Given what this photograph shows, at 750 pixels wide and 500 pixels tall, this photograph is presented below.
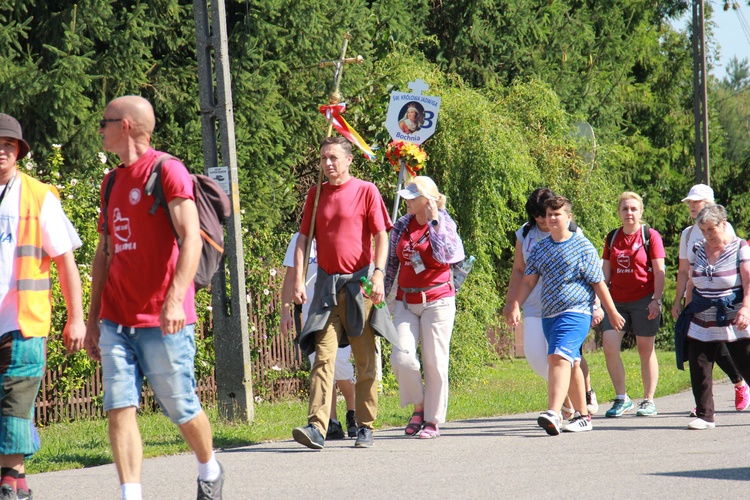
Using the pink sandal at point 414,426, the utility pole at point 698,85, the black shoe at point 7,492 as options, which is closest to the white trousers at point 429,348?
the pink sandal at point 414,426

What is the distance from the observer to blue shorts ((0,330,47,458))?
5598mm

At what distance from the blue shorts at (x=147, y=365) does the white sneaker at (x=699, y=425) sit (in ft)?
16.6

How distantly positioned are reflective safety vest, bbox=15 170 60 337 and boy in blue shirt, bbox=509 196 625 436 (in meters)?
4.23

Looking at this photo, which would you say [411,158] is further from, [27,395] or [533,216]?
[27,395]

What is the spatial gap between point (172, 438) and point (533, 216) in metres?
3.54

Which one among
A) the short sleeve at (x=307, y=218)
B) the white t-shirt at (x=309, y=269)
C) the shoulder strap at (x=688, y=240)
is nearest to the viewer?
the short sleeve at (x=307, y=218)

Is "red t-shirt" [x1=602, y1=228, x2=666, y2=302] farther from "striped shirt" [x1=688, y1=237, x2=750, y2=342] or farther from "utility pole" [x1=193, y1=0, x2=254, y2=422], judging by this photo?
"utility pole" [x1=193, y1=0, x2=254, y2=422]

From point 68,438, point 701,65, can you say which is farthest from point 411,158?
point 701,65

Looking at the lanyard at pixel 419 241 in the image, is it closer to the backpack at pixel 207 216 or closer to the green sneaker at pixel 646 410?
the green sneaker at pixel 646 410

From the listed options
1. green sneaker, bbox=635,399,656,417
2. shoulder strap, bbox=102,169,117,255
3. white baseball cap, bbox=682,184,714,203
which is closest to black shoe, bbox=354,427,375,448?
shoulder strap, bbox=102,169,117,255

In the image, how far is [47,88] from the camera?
11.4m

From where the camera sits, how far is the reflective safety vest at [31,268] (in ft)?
18.4

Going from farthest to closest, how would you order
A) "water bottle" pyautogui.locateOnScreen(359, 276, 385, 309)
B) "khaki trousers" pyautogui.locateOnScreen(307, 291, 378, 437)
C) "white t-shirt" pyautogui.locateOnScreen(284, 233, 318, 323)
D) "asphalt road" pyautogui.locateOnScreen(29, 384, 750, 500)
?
"white t-shirt" pyautogui.locateOnScreen(284, 233, 318, 323) → "water bottle" pyautogui.locateOnScreen(359, 276, 385, 309) → "khaki trousers" pyautogui.locateOnScreen(307, 291, 378, 437) → "asphalt road" pyautogui.locateOnScreen(29, 384, 750, 500)

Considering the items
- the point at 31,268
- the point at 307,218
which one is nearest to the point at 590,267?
the point at 307,218
